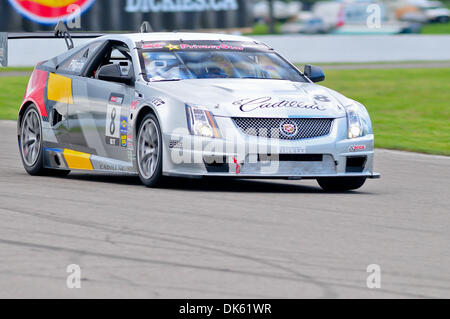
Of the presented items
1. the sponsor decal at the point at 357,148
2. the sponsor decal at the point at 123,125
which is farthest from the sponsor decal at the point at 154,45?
the sponsor decal at the point at 357,148

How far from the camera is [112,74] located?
10570mm

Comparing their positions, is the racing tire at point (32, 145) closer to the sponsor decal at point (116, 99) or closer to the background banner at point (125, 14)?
the sponsor decal at point (116, 99)

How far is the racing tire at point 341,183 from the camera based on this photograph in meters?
10.6

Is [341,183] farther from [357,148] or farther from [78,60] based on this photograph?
[78,60]

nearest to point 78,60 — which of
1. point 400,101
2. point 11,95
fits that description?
point 400,101

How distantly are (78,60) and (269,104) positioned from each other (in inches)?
103

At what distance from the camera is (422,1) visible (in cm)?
7844

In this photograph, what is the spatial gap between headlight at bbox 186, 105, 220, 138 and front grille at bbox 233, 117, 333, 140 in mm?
190

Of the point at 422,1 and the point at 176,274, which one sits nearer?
the point at 176,274

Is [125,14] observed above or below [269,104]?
below

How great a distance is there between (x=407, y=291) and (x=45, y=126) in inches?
259

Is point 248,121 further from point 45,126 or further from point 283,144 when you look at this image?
point 45,126

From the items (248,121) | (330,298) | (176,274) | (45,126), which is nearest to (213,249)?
(176,274)

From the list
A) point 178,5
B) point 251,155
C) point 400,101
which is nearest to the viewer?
point 251,155
